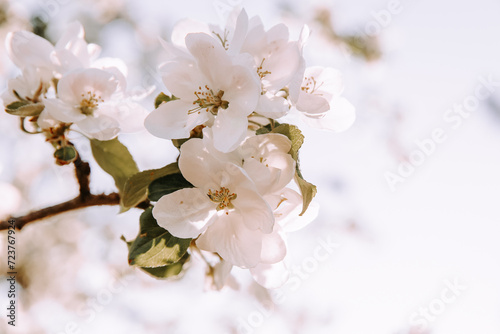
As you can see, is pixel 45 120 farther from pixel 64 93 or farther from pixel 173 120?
pixel 173 120

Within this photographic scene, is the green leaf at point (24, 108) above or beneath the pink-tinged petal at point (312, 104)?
beneath

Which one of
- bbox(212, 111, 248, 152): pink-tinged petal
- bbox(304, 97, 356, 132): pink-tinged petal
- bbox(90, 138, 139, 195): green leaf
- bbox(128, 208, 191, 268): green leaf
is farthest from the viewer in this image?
bbox(90, 138, 139, 195): green leaf

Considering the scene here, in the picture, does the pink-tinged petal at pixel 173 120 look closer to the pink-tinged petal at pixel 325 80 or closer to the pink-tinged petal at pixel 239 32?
the pink-tinged petal at pixel 239 32

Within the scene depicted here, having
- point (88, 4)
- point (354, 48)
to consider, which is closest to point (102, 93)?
point (354, 48)

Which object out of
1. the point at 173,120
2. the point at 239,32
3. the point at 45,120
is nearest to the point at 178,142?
the point at 173,120

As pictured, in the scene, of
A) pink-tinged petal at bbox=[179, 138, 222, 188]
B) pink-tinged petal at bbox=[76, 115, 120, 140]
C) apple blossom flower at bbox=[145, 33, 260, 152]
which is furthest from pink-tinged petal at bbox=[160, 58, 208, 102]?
pink-tinged petal at bbox=[76, 115, 120, 140]

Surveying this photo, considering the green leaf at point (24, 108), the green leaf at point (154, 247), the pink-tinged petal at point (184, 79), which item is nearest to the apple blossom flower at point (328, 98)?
the pink-tinged petal at point (184, 79)

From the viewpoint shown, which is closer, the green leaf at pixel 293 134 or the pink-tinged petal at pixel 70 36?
the green leaf at pixel 293 134

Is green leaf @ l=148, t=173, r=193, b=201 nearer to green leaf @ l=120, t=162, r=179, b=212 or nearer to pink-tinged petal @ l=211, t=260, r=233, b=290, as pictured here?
green leaf @ l=120, t=162, r=179, b=212
